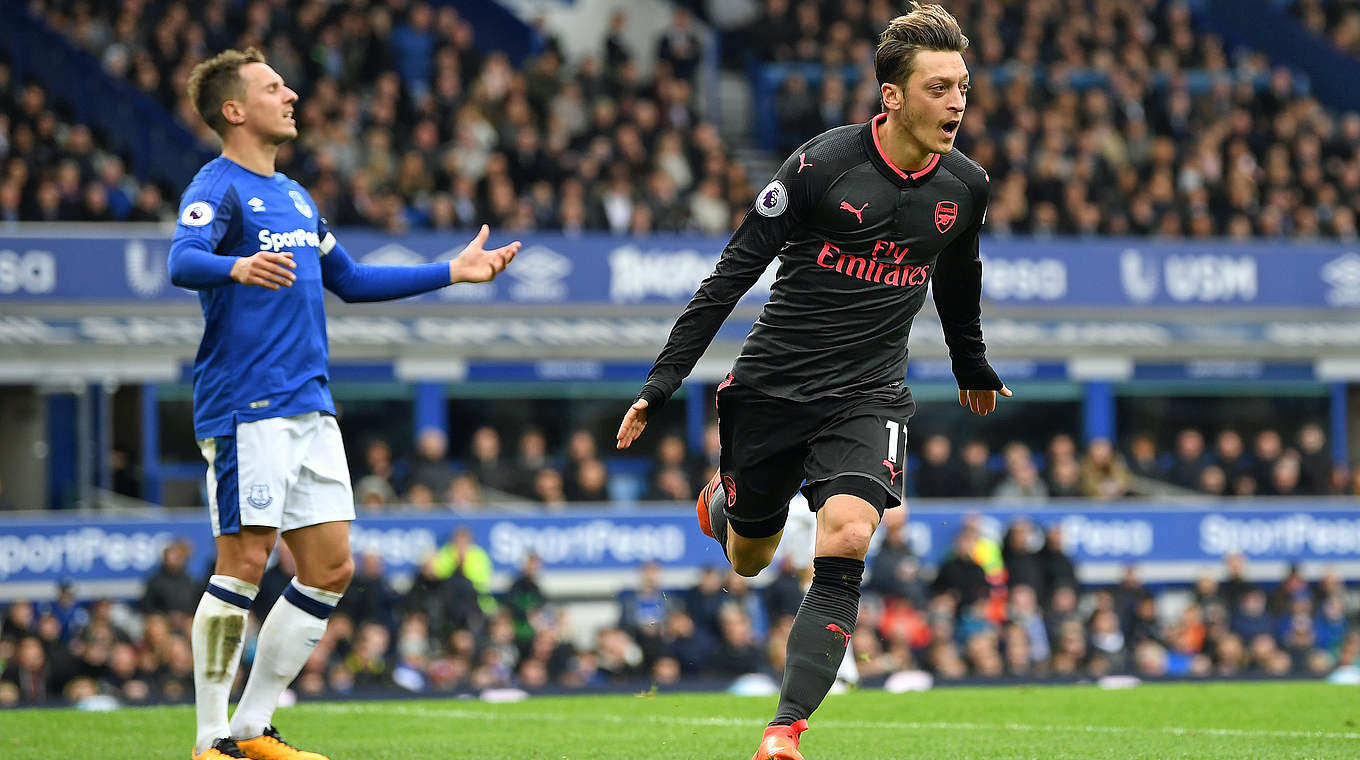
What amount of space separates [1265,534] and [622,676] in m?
7.56

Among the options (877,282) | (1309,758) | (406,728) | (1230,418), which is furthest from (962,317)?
(1230,418)

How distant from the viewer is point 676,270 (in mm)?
19000

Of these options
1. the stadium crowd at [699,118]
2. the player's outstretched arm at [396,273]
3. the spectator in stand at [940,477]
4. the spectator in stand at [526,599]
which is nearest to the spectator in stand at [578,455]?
the spectator in stand at [526,599]

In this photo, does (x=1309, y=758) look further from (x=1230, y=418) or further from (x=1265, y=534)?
(x=1230, y=418)

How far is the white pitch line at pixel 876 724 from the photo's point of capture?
282 inches

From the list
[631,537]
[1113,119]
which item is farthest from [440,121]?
[1113,119]

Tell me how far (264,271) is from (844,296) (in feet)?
5.94

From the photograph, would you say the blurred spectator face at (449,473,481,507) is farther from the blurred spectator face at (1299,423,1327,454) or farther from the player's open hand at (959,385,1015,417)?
the player's open hand at (959,385,1015,417)

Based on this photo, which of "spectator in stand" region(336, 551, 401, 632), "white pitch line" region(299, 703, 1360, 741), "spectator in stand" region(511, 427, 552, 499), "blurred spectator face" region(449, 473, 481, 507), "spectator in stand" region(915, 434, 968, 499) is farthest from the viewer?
"spectator in stand" region(915, 434, 968, 499)

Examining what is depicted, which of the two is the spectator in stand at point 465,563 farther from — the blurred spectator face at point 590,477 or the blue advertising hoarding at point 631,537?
the blurred spectator face at point 590,477

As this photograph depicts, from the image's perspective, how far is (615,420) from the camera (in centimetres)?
2081

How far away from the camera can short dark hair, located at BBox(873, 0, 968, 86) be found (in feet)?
18.4

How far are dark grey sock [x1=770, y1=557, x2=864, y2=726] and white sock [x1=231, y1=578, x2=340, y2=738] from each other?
5.72ft

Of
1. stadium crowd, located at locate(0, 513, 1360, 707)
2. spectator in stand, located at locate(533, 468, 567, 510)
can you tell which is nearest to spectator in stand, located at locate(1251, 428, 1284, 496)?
stadium crowd, located at locate(0, 513, 1360, 707)
